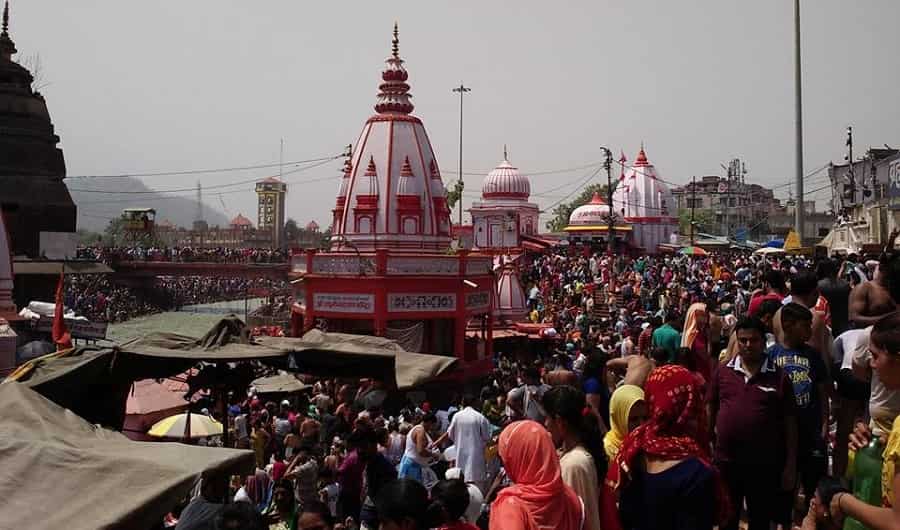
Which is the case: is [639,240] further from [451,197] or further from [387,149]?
[387,149]

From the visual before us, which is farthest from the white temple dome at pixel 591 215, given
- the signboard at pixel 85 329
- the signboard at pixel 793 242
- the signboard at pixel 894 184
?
the signboard at pixel 85 329

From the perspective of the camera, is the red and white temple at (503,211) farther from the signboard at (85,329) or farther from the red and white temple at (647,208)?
the signboard at (85,329)

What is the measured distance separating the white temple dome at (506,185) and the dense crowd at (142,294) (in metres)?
15.1

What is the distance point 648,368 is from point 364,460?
208 centimetres

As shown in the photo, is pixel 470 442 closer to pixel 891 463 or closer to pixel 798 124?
pixel 891 463

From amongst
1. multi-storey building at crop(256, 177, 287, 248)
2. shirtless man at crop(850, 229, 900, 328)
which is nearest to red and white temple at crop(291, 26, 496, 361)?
shirtless man at crop(850, 229, 900, 328)

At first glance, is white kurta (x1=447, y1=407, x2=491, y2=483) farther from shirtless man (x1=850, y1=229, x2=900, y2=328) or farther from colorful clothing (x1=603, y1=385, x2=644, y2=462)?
shirtless man (x1=850, y1=229, x2=900, y2=328)

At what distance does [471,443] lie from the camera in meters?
7.62

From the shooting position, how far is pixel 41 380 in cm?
596

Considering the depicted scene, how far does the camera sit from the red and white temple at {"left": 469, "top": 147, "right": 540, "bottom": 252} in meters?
49.2

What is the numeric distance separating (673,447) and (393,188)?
20.4 metres

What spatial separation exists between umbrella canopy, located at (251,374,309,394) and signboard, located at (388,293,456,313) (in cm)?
563

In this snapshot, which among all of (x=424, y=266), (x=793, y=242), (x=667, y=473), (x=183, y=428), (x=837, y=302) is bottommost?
(x=183, y=428)

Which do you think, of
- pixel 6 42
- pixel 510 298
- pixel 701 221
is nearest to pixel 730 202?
pixel 701 221
